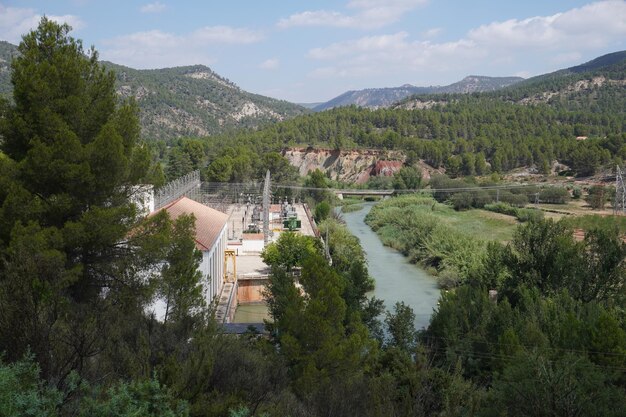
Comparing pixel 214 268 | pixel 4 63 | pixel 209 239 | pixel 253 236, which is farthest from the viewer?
pixel 4 63

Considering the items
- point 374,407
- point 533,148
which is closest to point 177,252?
point 374,407

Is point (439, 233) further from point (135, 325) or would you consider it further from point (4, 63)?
point (4, 63)

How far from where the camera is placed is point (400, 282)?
25.5 meters

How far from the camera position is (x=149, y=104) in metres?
111

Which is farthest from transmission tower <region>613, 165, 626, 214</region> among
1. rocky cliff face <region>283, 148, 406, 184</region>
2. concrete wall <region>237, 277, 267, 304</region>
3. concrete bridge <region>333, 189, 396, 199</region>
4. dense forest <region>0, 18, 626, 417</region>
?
rocky cliff face <region>283, 148, 406, 184</region>

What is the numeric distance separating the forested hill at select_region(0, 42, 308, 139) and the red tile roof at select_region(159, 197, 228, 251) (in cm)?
6561

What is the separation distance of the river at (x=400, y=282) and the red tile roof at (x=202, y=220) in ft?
22.0

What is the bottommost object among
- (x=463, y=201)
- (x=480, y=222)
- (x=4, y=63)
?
(x=480, y=222)

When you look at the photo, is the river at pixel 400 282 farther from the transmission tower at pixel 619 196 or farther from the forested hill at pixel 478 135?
the forested hill at pixel 478 135

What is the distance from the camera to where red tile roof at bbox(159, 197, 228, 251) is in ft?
56.2

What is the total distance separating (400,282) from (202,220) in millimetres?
10069

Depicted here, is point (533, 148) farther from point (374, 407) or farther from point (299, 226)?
point (374, 407)

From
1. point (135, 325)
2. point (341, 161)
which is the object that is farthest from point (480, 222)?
point (135, 325)

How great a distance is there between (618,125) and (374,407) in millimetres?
79820
